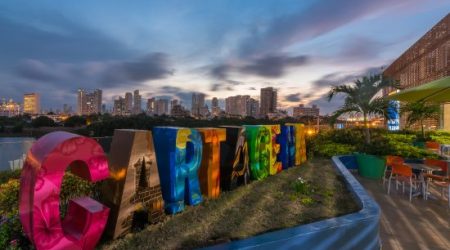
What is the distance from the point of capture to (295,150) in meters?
8.91

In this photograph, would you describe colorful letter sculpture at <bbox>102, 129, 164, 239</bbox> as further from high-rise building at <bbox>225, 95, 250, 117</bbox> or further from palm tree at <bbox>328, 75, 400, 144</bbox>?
high-rise building at <bbox>225, 95, 250, 117</bbox>

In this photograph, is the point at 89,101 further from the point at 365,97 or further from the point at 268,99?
the point at 365,97

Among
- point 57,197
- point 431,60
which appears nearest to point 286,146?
point 57,197

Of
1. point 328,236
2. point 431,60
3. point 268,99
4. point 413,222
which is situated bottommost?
point 413,222

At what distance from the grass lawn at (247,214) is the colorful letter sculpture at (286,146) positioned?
1457mm

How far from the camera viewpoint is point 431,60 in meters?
22.0

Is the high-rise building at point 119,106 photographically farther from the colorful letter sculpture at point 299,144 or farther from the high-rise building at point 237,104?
the colorful letter sculpture at point 299,144

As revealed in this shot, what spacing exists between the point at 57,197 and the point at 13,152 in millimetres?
5052

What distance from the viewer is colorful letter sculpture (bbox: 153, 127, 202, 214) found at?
428cm

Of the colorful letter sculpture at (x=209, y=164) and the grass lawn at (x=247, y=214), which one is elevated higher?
the colorful letter sculpture at (x=209, y=164)

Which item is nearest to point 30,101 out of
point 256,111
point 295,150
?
point 256,111

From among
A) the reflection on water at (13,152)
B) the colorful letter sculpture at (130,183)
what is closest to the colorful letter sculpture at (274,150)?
the colorful letter sculpture at (130,183)

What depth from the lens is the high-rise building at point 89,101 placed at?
113312 millimetres

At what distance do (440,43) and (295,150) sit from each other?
18.6 metres
